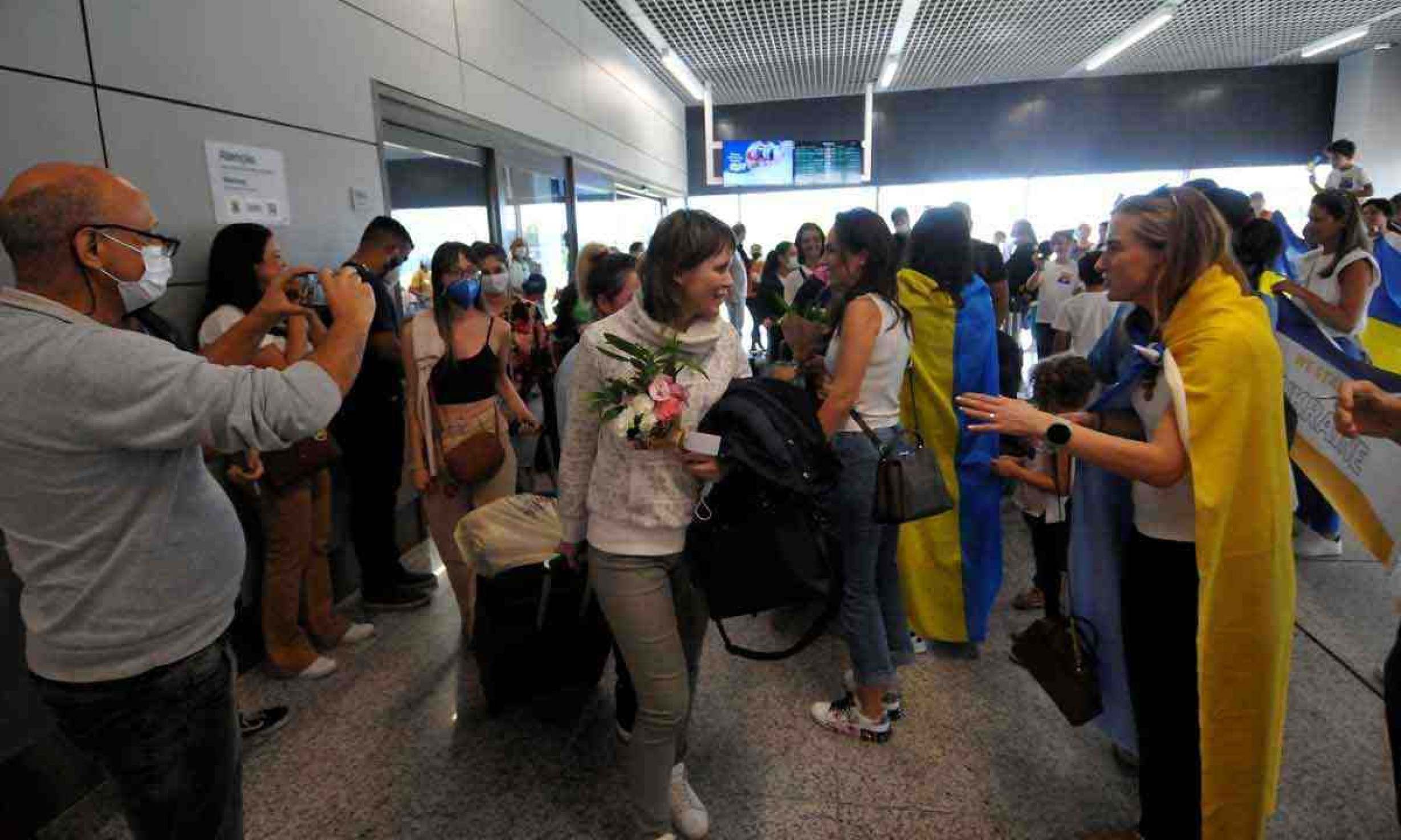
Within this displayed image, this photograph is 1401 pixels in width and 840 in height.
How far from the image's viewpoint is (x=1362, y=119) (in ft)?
34.9

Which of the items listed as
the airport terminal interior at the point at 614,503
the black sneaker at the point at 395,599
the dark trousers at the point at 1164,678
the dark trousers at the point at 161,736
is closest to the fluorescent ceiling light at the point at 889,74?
the airport terminal interior at the point at 614,503

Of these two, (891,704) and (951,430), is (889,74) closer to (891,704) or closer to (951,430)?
(951,430)

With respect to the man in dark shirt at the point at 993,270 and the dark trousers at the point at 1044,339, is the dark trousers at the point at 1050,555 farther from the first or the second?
the dark trousers at the point at 1044,339

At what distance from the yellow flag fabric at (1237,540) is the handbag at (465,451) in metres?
2.18

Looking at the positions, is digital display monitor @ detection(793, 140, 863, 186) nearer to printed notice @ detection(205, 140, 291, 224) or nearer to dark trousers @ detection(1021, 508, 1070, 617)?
printed notice @ detection(205, 140, 291, 224)

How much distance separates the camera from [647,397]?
148 cm

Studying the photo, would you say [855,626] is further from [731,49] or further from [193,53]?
[731,49]

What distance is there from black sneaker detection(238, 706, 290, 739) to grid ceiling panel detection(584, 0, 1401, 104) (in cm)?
708

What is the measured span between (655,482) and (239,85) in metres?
2.64

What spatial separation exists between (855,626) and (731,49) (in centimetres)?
877

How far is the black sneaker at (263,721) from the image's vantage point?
2.45 metres

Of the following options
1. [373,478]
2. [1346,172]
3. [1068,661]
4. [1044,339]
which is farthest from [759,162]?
[1068,661]

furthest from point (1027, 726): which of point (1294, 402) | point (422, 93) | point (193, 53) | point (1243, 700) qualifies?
point (422, 93)

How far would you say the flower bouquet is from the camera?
1463mm
